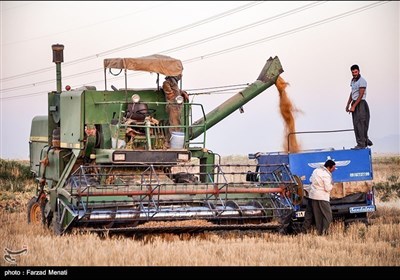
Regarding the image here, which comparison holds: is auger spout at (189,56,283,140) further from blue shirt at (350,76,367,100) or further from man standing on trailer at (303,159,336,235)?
man standing on trailer at (303,159,336,235)

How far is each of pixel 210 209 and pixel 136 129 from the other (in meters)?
2.75

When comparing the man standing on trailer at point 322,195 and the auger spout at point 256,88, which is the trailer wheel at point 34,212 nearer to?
the auger spout at point 256,88

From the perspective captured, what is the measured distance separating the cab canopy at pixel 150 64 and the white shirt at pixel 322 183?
356 centimetres

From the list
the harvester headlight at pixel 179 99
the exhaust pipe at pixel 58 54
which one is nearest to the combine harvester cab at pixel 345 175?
the harvester headlight at pixel 179 99

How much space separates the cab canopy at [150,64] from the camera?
16359mm

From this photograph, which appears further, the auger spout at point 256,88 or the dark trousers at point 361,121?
the auger spout at point 256,88

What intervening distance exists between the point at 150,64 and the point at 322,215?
14.2 ft

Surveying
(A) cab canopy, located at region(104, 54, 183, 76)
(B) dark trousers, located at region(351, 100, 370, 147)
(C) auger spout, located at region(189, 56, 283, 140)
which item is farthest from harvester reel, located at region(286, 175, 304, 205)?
(C) auger spout, located at region(189, 56, 283, 140)

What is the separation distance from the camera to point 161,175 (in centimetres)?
1579

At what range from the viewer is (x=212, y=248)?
12.3m

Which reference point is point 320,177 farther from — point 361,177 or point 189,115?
point 189,115

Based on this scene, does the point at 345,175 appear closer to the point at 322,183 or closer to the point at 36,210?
the point at 322,183

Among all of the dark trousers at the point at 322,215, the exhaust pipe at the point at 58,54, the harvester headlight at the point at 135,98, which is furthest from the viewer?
the exhaust pipe at the point at 58,54
